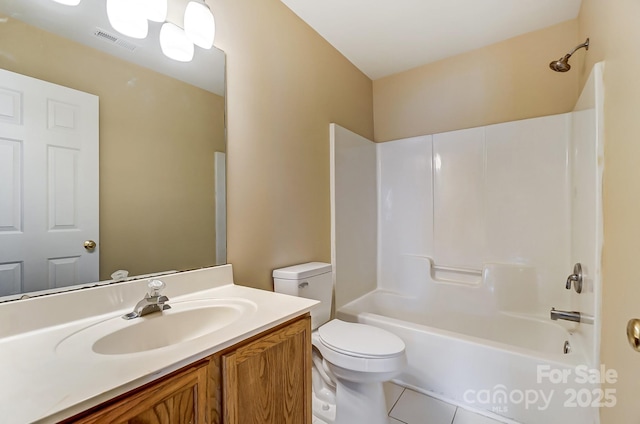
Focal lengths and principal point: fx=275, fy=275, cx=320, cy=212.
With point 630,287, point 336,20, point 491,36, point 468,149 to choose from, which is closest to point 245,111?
point 336,20

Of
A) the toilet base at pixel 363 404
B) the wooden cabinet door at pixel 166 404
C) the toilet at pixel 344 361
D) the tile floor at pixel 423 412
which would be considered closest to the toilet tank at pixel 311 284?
the toilet at pixel 344 361

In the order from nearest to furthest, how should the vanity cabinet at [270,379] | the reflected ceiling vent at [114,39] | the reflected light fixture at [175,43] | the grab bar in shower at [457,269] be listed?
the vanity cabinet at [270,379]
the reflected ceiling vent at [114,39]
the reflected light fixture at [175,43]
the grab bar in shower at [457,269]

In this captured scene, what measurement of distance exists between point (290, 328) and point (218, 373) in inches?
10.6

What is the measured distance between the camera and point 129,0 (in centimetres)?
102

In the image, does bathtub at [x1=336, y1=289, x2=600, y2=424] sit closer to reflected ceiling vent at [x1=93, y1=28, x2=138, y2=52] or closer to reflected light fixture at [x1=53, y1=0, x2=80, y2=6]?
reflected ceiling vent at [x1=93, y1=28, x2=138, y2=52]

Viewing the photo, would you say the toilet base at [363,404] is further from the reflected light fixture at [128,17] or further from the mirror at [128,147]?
the reflected light fixture at [128,17]

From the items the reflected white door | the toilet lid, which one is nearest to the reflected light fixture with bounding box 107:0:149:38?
the reflected white door

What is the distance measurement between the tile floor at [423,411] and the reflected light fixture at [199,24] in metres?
2.14

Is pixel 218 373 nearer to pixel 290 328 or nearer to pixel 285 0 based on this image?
pixel 290 328

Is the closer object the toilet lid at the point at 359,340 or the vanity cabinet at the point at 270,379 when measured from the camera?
the vanity cabinet at the point at 270,379

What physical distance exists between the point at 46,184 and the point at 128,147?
0.90 feet

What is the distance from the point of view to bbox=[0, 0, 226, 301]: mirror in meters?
0.82

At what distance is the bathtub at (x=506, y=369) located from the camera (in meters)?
1.35

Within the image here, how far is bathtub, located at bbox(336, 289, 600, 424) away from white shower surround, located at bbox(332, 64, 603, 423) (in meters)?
0.01
